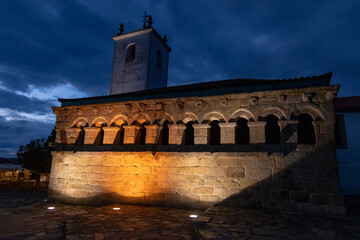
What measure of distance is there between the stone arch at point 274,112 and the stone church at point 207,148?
3 centimetres

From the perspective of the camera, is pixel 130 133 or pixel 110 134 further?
pixel 110 134

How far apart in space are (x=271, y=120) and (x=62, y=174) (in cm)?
812

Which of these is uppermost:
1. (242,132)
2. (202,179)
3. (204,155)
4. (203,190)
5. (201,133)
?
(242,132)

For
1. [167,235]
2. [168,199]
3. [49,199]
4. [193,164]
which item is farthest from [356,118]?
[49,199]

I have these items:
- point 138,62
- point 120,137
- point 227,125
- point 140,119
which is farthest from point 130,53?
point 227,125

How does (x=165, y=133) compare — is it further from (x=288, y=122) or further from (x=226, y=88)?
(x=288, y=122)

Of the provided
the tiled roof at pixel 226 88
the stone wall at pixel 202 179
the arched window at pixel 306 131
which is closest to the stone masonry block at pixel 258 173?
the stone wall at pixel 202 179

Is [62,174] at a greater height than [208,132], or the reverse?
[208,132]

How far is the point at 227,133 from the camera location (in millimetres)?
7211

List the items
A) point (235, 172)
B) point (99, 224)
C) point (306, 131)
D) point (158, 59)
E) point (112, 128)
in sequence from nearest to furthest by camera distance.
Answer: point (99, 224) < point (235, 172) < point (306, 131) < point (112, 128) < point (158, 59)

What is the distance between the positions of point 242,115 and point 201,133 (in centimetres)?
145

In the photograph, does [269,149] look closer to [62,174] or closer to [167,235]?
[167,235]

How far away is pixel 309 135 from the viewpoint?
7293 millimetres

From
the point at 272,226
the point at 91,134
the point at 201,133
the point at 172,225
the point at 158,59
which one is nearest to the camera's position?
the point at 272,226
